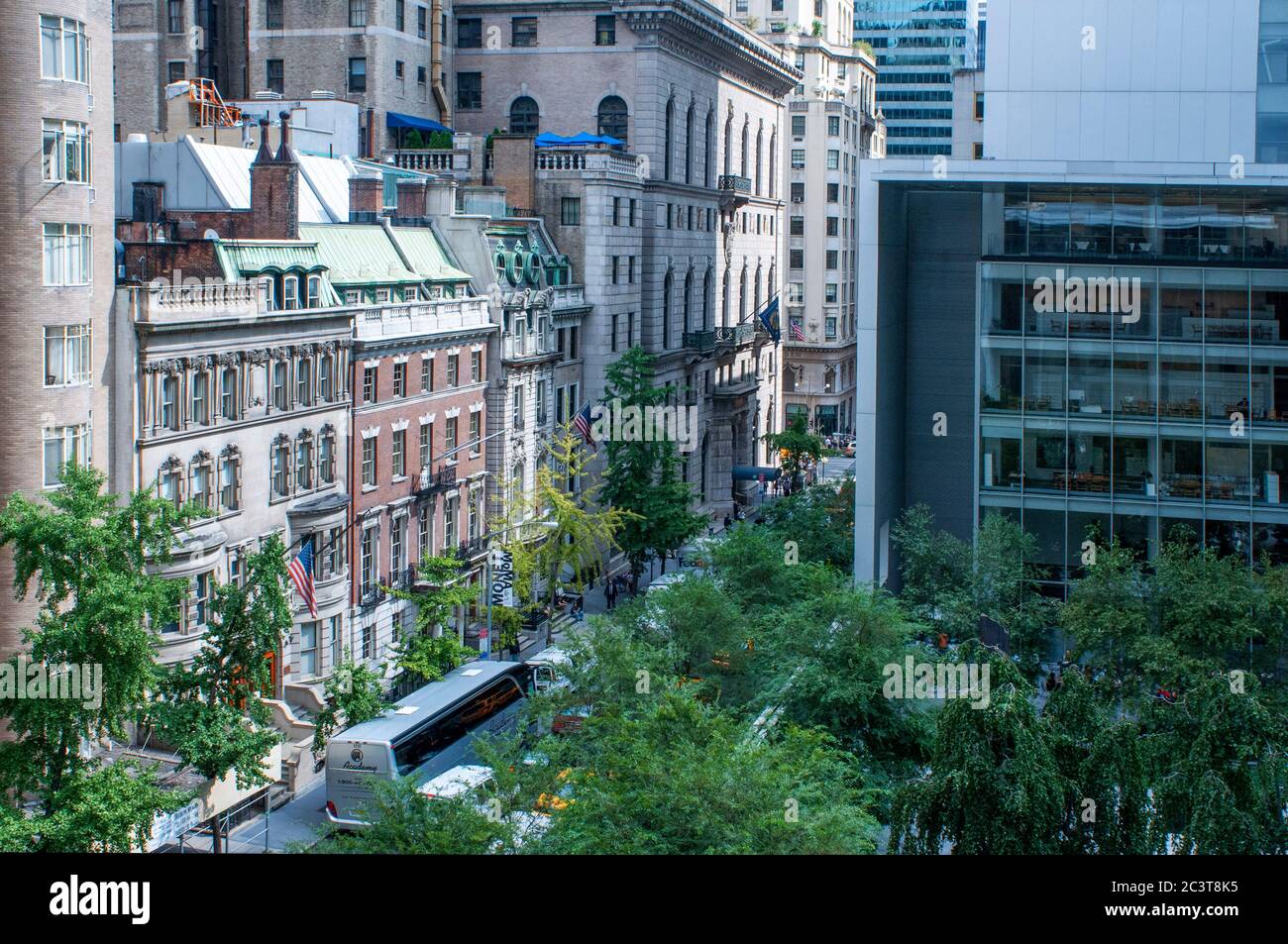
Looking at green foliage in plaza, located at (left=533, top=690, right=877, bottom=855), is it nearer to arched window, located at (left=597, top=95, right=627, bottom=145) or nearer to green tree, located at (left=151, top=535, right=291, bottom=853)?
green tree, located at (left=151, top=535, right=291, bottom=853)

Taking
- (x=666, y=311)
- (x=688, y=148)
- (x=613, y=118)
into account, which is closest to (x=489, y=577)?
(x=666, y=311)

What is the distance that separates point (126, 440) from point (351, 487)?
1132 cm

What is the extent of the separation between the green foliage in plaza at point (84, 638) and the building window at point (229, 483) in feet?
42.6

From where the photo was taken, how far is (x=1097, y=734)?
22.3 meters

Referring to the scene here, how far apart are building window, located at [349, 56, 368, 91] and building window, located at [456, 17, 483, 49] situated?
27.0ft

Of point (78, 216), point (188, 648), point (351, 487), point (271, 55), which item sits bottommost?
point (188, 648)

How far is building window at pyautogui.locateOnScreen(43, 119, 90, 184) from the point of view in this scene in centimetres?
3994

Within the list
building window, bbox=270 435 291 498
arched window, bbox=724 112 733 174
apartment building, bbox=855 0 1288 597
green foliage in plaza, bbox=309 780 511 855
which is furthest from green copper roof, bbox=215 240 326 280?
arched window, bbox=724 112 733 174

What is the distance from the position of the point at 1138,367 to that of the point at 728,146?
54.2 meters

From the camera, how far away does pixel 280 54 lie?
7862 centimetres

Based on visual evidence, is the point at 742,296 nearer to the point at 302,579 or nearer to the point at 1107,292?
the point at 1107,292

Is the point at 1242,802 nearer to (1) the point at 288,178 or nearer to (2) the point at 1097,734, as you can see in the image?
(2) the point at 1097,734
